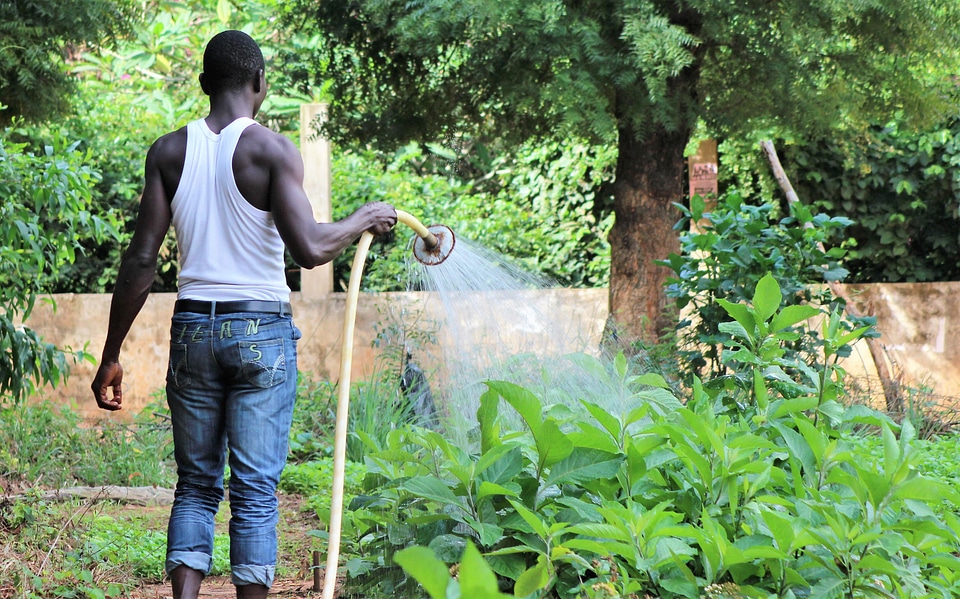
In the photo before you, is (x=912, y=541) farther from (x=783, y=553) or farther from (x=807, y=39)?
(x=807, y=39)

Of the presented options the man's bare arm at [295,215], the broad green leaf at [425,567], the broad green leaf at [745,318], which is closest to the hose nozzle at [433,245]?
the man's bare arm at [295,215]

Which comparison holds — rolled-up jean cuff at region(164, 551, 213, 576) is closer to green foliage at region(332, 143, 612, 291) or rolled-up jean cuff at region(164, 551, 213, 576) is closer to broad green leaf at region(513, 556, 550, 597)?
broad green leaf at region(513, 556, 550, 597)

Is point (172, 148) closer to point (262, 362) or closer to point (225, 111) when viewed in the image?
point (225, 111)

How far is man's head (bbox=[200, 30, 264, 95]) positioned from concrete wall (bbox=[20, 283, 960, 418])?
3.76 metres

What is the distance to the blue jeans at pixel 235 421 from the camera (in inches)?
97.3

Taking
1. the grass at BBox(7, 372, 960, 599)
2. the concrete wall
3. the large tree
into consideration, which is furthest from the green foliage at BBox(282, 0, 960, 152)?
the grass at BBox(7, 372, 960, 599)

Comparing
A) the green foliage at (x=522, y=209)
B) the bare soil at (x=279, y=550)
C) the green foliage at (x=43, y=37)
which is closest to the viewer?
the bare soil at (x=279, y=550)

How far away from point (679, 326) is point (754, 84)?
148 cm

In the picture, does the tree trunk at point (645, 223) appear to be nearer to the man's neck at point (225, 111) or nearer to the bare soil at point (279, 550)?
the bare soil at point (279, 550)

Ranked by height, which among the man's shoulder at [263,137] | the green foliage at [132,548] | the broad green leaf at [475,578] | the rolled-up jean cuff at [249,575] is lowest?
the green foliage at [132,548]

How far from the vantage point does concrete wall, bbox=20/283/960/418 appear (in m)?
6.75

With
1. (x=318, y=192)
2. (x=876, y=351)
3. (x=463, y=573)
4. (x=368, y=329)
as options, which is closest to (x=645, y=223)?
(x=876, y=351)

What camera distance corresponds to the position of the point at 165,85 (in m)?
11.1

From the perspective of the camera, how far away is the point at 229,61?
8.44ft
